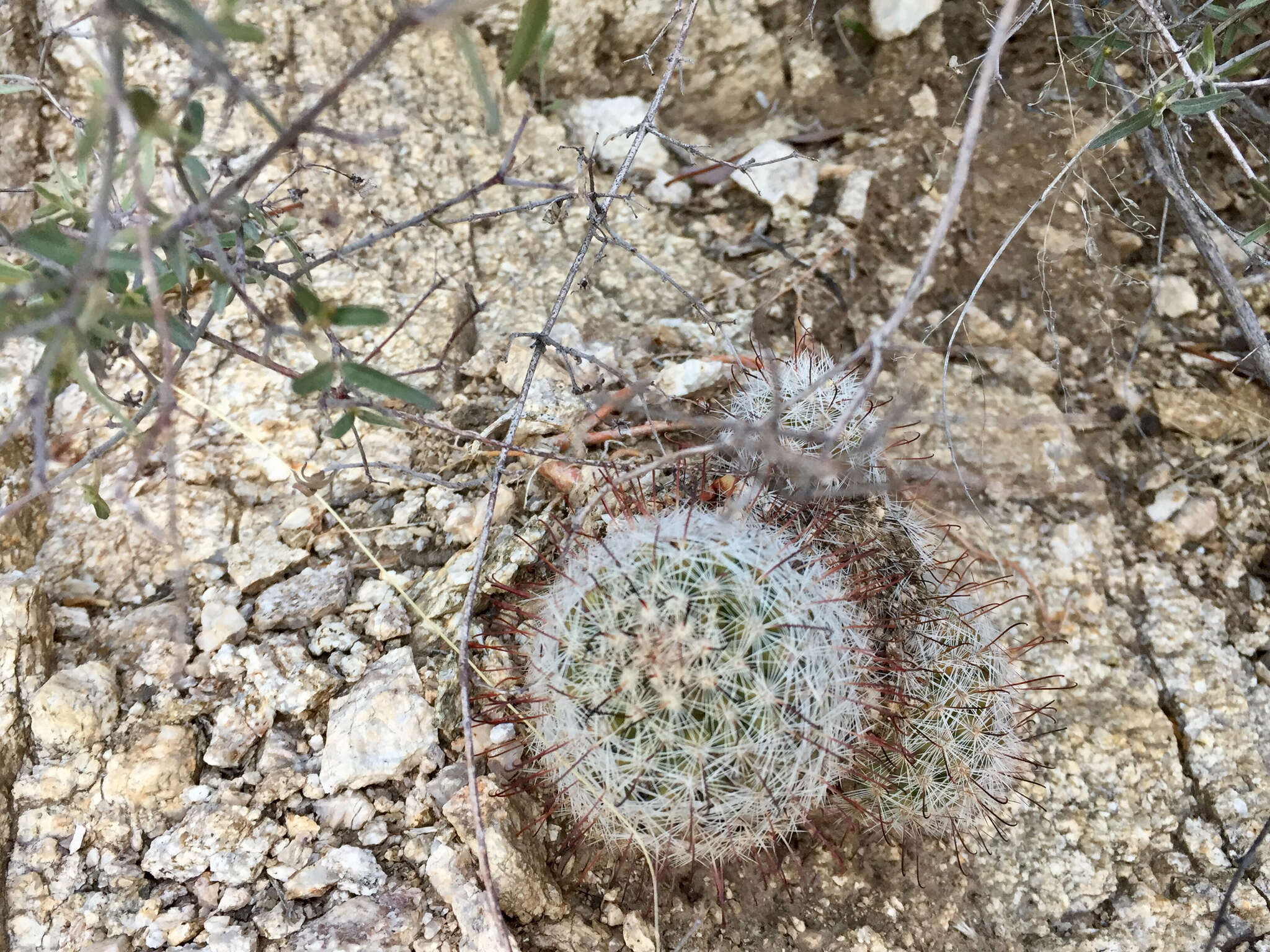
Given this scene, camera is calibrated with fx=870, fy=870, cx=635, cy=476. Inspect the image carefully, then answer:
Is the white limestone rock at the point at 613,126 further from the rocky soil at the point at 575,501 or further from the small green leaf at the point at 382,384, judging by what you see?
the small green leaf at the point at 382,384

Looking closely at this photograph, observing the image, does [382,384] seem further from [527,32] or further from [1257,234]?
[1257,234]

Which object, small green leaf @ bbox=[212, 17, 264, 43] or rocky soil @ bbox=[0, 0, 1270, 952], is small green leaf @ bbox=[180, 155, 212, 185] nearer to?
small green leaf @ bbox=[212, 17, 264, 43]

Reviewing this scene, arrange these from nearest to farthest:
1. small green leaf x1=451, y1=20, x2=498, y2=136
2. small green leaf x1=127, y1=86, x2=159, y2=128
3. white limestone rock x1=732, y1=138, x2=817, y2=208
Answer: small green leaf x1=451, y1=20, x2=498, y2=136
small green leaf x1=127, y1=86, x2=159, y2=128
white limestone rock x1=732, y1=138, x2=817, y2=208

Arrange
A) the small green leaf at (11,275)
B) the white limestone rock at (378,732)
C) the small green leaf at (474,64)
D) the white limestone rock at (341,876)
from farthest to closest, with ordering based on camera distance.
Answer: the white limestone rock at (378,732) < the white limestone rock at (341,876) < the small green leaf at (11,275) < the small green leaf at (474,64)

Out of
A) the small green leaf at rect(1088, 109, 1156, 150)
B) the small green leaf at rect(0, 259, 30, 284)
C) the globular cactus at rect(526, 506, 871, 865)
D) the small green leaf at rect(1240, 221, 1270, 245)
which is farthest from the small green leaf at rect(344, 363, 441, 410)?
the small green leaf at rect(1240, 221, 1270, 245)

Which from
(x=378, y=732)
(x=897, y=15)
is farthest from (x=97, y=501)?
(x=897, y=15)

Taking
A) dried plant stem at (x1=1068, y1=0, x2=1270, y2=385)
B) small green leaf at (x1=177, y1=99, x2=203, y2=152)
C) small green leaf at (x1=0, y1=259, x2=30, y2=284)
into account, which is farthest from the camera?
dried plant stem at (x1=1068, y1=0, x2=1270, y2=385)

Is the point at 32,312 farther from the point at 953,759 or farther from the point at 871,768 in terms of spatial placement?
the point at 953,759

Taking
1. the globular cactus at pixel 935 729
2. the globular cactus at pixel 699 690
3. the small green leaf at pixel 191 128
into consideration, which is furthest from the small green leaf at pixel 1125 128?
the small green leaf at pixel 191 128
